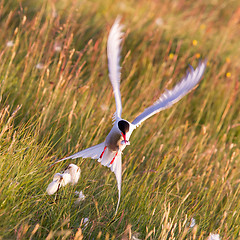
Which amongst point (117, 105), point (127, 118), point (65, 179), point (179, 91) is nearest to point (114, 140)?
point (117, 105)

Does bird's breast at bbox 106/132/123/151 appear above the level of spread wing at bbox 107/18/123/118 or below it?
below

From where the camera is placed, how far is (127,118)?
3484 millimetres

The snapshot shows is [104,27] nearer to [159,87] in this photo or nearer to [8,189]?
[159,87]

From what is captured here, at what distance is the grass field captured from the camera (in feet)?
6.90

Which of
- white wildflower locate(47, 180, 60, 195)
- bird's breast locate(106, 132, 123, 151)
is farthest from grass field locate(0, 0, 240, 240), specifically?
bird's breast locate(106, 132, 123, 151)

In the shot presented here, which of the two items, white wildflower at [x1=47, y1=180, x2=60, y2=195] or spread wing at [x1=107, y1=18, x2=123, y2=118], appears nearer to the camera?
white wildflower at [x1=47, y1=180, x2=60, y2=195]

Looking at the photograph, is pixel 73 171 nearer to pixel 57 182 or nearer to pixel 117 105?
pixel 57 182

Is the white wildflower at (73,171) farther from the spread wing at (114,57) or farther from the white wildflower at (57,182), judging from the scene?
the spread wing at (114,57)

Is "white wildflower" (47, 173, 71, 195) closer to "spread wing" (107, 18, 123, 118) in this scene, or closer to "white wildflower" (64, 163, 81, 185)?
"white wildflower" (64, 163, 81, 185)

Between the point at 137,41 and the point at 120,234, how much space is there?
3218 millimetres

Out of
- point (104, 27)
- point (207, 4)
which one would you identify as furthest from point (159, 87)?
point (207, 4)

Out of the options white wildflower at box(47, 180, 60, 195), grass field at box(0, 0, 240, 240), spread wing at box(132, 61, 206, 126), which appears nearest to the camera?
white wildflower at box(47, 180, 60, 195)

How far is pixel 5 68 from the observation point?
10.7 feet

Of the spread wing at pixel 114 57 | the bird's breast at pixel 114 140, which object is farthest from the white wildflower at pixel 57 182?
the spread wing at pixel 114 57
